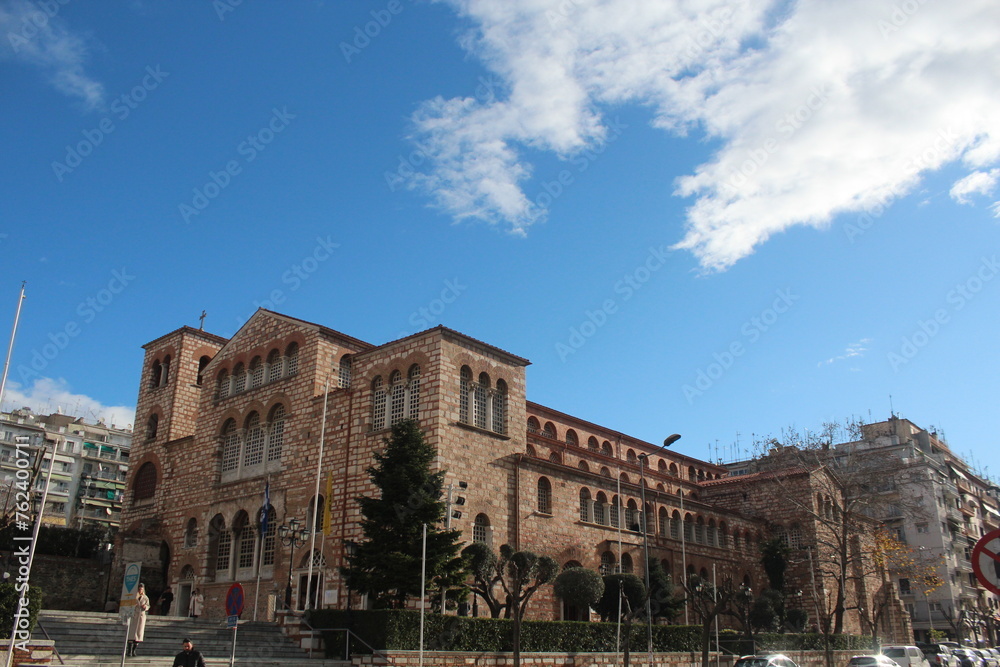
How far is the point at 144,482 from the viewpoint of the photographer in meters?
36.6

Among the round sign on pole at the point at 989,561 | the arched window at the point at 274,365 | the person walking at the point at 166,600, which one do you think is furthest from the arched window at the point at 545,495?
the round sign on pole at the point at 989,561

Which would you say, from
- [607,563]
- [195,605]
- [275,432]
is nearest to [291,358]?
[275,432]

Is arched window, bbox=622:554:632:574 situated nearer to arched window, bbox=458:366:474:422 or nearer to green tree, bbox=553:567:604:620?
green tree, bbox=553:567:604:620

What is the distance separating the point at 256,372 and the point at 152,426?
27.7 ft

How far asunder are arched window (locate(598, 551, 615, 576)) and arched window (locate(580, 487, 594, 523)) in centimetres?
161

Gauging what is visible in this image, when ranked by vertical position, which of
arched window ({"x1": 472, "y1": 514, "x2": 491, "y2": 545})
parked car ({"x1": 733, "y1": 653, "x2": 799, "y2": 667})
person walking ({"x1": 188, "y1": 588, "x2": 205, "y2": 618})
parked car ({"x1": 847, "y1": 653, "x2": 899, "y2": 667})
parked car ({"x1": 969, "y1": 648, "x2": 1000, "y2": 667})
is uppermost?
arched window ({"x1": 472, "y1": 514, "x2": 491, "y2": 545})

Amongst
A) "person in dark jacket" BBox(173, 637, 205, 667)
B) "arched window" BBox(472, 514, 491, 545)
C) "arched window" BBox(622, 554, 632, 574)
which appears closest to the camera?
"person in dark jacket" BBox(173, 637, 205, 667)

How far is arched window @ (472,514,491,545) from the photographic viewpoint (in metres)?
26.3

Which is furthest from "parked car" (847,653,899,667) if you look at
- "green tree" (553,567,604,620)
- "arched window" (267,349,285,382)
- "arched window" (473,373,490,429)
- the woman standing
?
"arched window" (267,349,285,382)

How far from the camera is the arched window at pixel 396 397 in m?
27.8

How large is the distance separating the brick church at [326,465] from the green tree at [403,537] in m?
2.09

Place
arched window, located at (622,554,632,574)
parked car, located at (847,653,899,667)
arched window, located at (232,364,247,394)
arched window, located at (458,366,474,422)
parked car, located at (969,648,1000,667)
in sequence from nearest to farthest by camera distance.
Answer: parked car, located at (847,653,899,667), arched window, located at (458,366,474,422), arched window, located at (622,554,632,574), arched window, located at (232,364,247,394), parked car, located at (969,648,1000,667)

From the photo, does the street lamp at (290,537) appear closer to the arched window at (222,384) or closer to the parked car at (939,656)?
the arched window at (222,384)

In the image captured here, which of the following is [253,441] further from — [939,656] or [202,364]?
[939,656]
